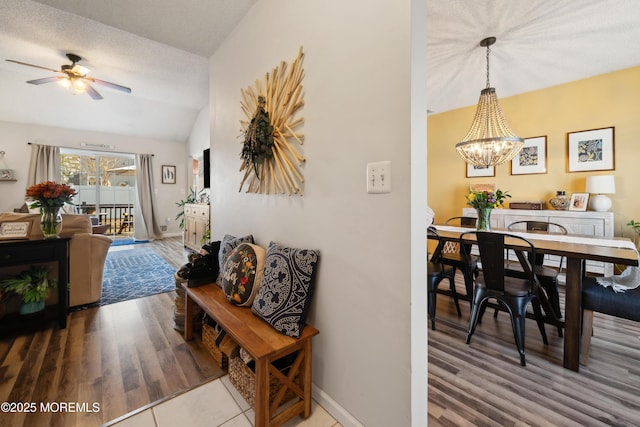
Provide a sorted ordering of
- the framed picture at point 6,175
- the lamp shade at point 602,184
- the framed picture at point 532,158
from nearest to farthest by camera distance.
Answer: the lamp shade at point 602,184
the framed picture at point 532,158
the framed picture at point 6,175

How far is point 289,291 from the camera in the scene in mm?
1414

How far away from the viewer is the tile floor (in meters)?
1.32

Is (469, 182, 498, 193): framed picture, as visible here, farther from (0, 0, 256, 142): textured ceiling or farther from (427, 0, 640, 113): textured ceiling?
(0, 0, 256, 142): textured ceiling

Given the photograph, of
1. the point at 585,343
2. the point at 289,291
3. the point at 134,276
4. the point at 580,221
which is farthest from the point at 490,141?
the point at 134,276

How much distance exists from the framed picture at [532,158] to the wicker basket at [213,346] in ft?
15.9

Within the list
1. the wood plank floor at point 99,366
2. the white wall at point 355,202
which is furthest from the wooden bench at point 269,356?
the wood plank floor at point 99,366

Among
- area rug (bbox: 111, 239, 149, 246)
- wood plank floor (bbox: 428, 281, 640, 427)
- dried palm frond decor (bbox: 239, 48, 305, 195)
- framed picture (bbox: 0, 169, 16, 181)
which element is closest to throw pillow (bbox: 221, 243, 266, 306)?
dried palm frond decor (bbox: 239, 48, 305, 195)

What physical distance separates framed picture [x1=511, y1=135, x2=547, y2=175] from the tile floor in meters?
4.59

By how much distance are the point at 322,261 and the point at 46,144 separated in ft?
25.0

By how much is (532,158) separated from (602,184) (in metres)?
0.92

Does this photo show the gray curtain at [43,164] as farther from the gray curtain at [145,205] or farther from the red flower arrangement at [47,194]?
the red flower arrangement at [47,194]

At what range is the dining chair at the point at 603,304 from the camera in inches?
65.0

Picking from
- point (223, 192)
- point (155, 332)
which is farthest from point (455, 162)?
point (155, 332)

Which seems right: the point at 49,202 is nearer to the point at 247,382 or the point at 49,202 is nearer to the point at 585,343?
the point at 247,382
